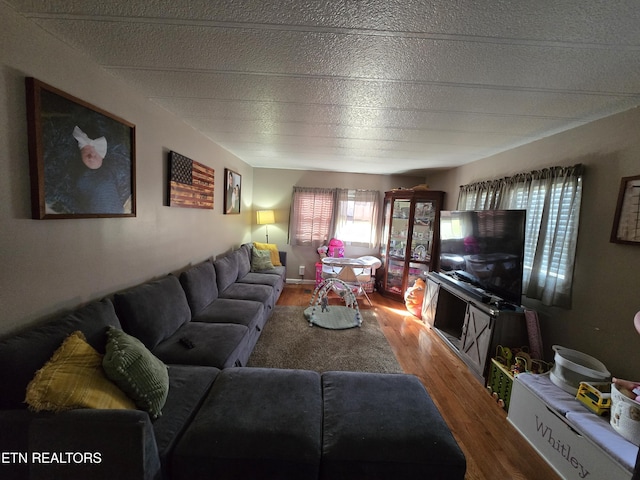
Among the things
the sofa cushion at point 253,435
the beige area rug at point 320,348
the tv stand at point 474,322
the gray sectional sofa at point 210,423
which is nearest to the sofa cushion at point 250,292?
the beige area rug at point 320,348

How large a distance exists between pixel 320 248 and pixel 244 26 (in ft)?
12.7

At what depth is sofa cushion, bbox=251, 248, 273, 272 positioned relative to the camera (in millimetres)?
4094

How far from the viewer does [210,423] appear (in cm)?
118

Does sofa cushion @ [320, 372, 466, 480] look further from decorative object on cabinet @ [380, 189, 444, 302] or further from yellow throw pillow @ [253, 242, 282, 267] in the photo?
yellow throw pillow @ [253, 242, 282, 267]

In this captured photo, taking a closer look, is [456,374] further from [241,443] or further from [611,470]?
[241,443]

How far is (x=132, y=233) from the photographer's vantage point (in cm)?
190

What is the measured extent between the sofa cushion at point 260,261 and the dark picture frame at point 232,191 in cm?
77

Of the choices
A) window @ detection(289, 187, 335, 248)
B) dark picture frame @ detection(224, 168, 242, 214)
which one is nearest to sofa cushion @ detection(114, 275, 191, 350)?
dark picture frame @ detection(224, 168, 242, 214)

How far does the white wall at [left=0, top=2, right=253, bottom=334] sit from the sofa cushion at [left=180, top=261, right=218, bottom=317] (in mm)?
231

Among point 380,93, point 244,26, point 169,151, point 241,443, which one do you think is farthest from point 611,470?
point 169,151

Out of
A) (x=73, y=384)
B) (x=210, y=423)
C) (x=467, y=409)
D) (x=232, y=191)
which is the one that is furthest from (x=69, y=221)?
(x=467, y=409)

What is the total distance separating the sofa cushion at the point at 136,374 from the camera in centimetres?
116

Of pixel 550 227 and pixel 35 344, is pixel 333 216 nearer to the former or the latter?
pixel 550 227

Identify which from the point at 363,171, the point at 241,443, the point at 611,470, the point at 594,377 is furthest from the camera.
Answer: the point at 363,171
